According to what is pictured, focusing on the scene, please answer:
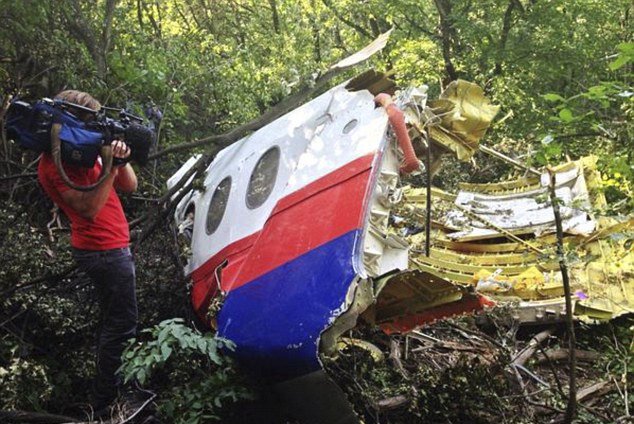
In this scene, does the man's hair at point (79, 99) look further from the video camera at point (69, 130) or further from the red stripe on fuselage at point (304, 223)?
the red stripe on fuselage at point (304, 223)

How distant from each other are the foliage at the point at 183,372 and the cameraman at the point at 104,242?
0.20 metres

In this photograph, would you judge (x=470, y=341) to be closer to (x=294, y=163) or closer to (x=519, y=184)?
(x=294, y=163)

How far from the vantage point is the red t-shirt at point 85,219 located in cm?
409

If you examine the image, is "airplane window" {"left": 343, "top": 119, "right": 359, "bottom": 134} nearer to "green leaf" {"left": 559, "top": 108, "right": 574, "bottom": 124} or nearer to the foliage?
"green leaf" {"left": 559, "top": 108, "right": 574, "bottom": 124}

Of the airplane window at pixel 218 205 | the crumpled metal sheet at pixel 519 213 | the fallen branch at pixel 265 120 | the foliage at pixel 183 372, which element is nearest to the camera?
the foliage at pixel 183 372

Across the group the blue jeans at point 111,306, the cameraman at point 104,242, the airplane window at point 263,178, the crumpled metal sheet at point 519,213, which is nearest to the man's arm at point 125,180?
the cameraman at point 104,242

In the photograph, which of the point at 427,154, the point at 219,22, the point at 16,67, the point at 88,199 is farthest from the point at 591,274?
the point at 219,22

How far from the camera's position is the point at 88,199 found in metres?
4.00

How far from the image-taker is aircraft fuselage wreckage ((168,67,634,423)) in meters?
3.76

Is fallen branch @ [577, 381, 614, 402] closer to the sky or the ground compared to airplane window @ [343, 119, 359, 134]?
closer to the ground

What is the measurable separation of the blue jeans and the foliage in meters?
0.14

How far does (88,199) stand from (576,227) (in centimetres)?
624

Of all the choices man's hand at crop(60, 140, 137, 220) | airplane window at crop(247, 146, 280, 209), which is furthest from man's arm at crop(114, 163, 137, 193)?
airplane window at crop(247, 146, 280, 209)

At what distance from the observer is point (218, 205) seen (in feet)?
18.9
